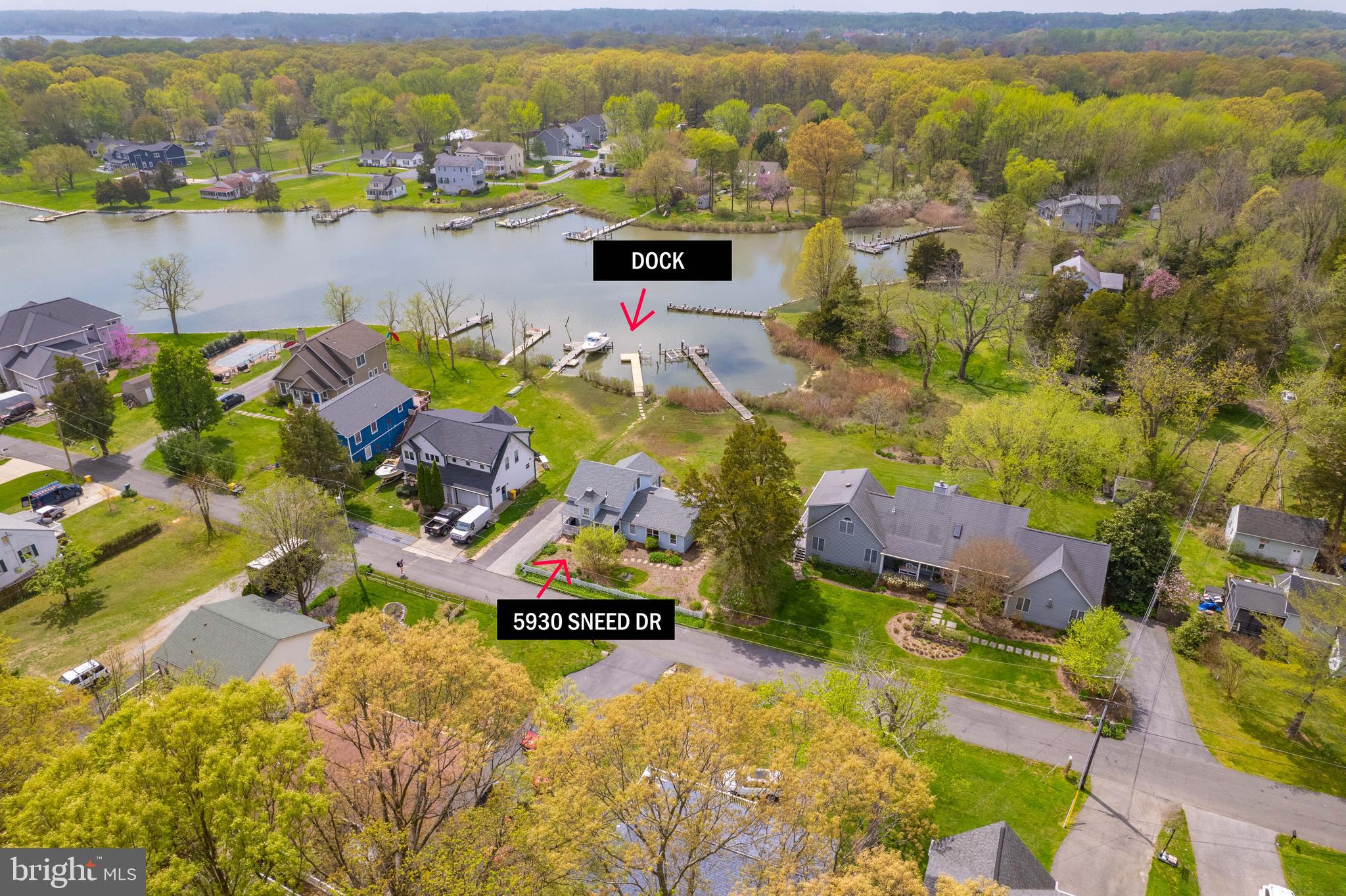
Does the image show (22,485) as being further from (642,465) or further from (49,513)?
(642,465)

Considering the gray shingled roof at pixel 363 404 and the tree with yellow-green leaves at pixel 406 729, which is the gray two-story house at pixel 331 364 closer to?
the gray shingled roof at pixel 363 404

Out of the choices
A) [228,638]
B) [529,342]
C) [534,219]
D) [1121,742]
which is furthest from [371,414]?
[534,219]

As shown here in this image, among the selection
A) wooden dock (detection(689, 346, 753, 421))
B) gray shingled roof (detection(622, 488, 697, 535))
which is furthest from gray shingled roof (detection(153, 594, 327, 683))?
wooden dock (detection(689, 346, 753, 421))

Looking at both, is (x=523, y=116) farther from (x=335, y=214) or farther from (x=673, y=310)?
(x=673, y=310)

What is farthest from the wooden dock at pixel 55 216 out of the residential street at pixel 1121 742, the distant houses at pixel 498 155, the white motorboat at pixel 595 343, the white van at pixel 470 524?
the white van at pixel 470 524

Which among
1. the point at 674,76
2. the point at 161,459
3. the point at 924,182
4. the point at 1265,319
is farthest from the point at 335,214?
the point at 1265,319
